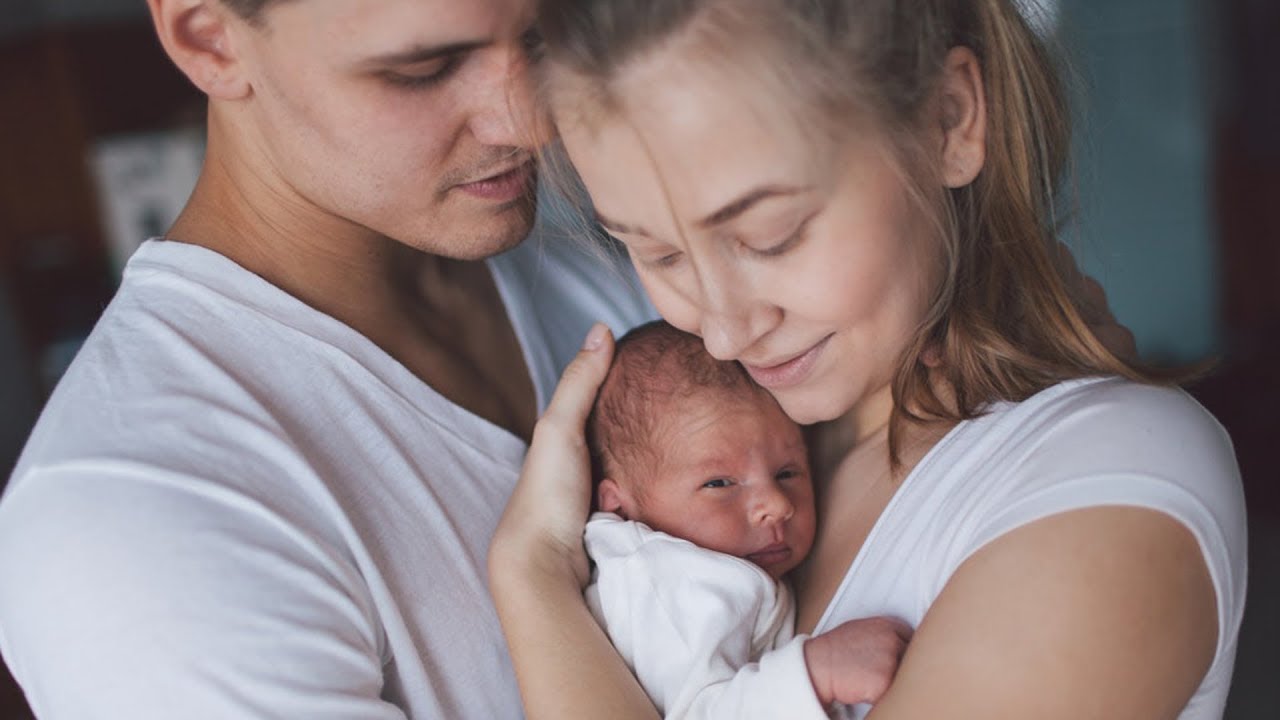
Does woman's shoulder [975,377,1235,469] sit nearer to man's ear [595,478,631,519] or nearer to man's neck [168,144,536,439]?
man's ear [595,478,631,519]

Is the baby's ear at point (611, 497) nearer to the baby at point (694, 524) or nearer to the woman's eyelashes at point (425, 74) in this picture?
the baby at point (694, 524)

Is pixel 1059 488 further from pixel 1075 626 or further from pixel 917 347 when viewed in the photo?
pixel 917 347

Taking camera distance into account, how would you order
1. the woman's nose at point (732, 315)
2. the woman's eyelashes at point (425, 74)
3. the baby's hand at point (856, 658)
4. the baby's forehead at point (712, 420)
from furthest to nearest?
the baby's forehead at point (712, 420) → the woman's eyelashes at point (425, 74) → the woman's nose at point (732, 315) → the baby's hand at point (856, 658)

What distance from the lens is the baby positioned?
4.68ft

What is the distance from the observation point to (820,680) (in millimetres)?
1276

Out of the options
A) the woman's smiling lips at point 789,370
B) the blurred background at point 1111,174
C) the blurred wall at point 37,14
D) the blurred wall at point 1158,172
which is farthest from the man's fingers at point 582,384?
the blurred wall at point 37,14

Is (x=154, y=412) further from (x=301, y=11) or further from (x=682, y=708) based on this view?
(x=682, y=708)

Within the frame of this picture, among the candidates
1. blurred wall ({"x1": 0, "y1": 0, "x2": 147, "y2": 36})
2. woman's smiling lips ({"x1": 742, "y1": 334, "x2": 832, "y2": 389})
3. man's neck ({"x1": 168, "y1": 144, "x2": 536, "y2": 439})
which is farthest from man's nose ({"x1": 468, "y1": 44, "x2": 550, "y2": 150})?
blurred wall ({"x1": 0, "y1": 0, "x2": 147, "y2": 36})

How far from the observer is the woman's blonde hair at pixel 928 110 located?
1.26m

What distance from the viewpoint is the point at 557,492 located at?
5.14 ft

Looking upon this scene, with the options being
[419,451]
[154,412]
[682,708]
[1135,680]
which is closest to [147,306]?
[154,412]

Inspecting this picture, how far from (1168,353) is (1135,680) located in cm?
399

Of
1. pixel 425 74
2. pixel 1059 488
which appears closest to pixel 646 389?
pixel 425 74

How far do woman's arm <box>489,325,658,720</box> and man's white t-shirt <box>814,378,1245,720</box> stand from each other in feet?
0.82
